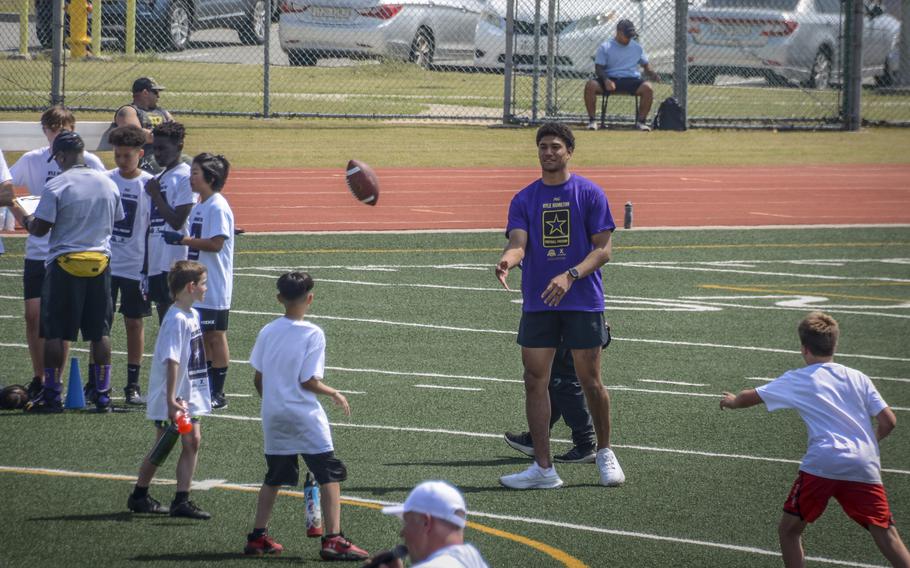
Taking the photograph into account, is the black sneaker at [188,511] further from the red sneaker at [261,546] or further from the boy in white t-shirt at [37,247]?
the boy in white t-shirt at [37,247]

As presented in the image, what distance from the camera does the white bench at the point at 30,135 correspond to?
21.8 meters

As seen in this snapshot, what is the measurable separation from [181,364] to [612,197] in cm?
1588

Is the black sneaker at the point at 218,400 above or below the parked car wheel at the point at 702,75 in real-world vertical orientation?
below

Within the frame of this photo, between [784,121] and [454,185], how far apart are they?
10377mm

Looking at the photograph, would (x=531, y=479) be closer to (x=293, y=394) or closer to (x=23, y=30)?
(x=293, y=394)

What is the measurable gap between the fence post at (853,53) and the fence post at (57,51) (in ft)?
50.3

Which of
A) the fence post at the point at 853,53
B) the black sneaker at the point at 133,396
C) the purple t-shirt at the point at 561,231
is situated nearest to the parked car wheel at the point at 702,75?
the fence post at the point at 853,53

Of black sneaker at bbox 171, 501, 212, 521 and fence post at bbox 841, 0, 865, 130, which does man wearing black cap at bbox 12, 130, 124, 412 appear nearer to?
black sneaker at bbox 171, 501, 212, 521

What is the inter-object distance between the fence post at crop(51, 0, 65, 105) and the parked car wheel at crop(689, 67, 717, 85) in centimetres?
1423

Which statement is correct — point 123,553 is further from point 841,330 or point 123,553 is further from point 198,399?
point 841,330

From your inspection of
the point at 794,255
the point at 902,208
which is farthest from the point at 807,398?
the point at 902,208

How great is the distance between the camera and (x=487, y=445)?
33.9 ft

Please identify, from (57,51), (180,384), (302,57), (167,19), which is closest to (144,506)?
(180,384)

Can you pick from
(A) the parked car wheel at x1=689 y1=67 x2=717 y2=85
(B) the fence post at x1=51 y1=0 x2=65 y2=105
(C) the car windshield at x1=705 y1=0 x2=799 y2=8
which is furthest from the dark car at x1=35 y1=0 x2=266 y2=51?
(C) the car windshield at x1=705 y1=0 x2=799 y2=8
